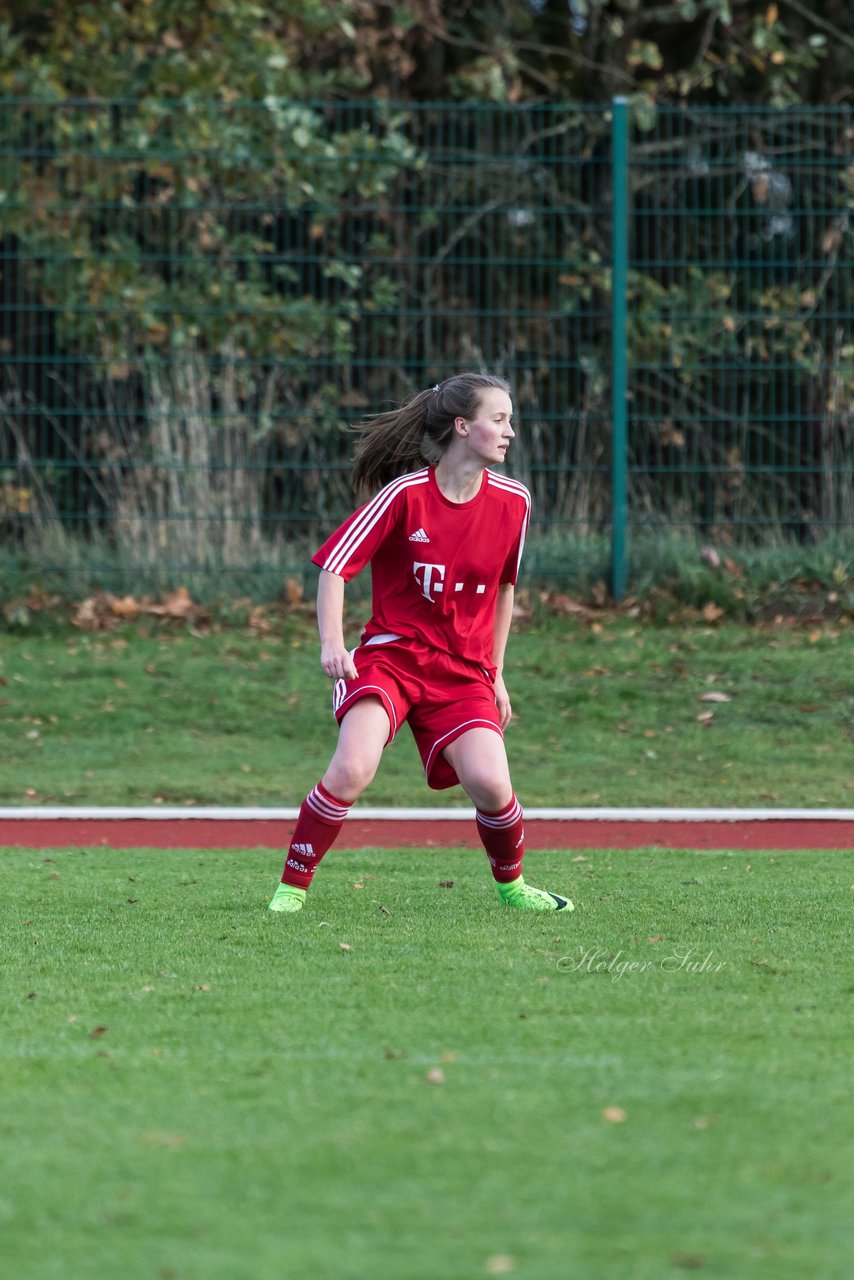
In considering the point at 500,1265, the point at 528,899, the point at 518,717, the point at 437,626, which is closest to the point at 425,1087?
the point at 500,1265

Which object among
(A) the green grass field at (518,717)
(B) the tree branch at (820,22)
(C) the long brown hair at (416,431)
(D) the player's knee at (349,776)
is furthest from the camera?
(B) the tree branch at (820,22)

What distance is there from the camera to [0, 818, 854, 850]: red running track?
717 cm

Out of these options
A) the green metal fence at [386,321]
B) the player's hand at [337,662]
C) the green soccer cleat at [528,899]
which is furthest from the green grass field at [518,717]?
the player's hand at [337,662]

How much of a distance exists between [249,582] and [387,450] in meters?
5.52

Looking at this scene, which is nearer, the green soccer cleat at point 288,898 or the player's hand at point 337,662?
the player's hand at point 337,662

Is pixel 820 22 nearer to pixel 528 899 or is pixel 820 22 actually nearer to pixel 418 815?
pixel 418 815

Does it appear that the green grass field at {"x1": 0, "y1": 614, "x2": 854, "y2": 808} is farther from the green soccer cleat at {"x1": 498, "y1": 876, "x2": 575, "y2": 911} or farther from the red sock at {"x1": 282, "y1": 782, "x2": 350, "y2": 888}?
the red sock at {"x1": 282, "y1": 782, "x2": 350, "y2": 888}

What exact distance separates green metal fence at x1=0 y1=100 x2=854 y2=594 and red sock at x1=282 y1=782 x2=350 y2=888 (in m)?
5.84

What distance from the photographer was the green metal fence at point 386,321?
11188mm

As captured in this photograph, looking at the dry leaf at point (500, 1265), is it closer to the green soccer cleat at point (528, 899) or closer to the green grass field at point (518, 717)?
the green soccer cleat at point (528, 899)

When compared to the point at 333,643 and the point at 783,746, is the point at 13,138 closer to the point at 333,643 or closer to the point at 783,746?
the point at 783,746

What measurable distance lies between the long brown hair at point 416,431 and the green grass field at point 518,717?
2816mm

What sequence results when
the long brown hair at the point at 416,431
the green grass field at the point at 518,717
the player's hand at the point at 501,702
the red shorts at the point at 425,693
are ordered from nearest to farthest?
the red shorts at the point at 425,693 → the long brown hair at the point at 416,431 → the player's hand at the point at 501,702 → the green grass field at the point at 518,717

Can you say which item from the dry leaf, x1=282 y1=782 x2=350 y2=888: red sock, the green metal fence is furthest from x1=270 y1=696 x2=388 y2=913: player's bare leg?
the green metal fence
